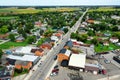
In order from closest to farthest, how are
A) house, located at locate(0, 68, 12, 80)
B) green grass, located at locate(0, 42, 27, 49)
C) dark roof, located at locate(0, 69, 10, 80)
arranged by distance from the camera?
1. house, located at locate(0, 68, 12, 80)
2. dark roof, located at locate(0, 69, 10, 80)
3. green grass, located at locate(0, 42, 27, 49)

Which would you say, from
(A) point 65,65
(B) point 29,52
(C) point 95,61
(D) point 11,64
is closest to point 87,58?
(C) point 95,61

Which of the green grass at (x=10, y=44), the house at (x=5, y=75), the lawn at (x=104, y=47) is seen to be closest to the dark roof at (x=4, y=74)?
the house at (x=5, y=75)

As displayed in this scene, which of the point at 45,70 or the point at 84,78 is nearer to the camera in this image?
the point at 84,78

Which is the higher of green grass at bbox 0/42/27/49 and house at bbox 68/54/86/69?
house at bbox 68/54/86/69

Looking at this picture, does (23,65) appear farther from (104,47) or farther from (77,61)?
(104,47)

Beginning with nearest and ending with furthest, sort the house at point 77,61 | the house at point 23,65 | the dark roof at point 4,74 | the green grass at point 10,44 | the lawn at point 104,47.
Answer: the dark roof at point 4,74, the house at point 23,65, the house at point 77,61, the lawn at point 104,47, the green grass at point 10,44

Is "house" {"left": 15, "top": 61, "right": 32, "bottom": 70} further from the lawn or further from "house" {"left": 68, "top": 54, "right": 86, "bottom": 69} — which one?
the lawn

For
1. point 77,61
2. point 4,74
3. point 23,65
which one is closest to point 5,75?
point 4,74

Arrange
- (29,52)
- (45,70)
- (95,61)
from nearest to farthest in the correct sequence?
(45,70) < (95,61) < (29,52)

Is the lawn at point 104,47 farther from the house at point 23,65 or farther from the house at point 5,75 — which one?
the house at point 5,75

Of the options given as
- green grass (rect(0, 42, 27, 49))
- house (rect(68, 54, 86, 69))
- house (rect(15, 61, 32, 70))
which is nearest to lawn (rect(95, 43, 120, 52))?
house (rect(68, 54, 86, 69))

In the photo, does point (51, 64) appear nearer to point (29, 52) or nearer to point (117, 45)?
point (29, 52)
